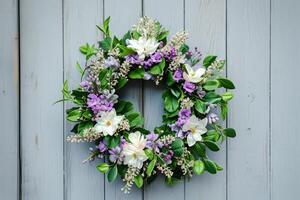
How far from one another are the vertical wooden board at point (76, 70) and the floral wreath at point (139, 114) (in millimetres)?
60

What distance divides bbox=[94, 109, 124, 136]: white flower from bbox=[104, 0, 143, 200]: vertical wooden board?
5.3 inches

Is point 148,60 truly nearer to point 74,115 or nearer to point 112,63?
point 112,63

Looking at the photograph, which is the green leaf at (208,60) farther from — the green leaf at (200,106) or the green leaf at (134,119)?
the green leaf at (134,119)

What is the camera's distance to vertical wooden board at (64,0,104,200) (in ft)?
4.19

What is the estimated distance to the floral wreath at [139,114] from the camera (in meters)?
1.16

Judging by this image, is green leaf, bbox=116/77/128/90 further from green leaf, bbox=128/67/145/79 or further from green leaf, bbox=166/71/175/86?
green leaf, bbox=166/71/175/86

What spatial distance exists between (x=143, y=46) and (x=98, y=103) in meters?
0.21

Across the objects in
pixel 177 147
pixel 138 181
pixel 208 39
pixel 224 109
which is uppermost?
pixel 208 39

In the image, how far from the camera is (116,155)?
1166 millimetres
